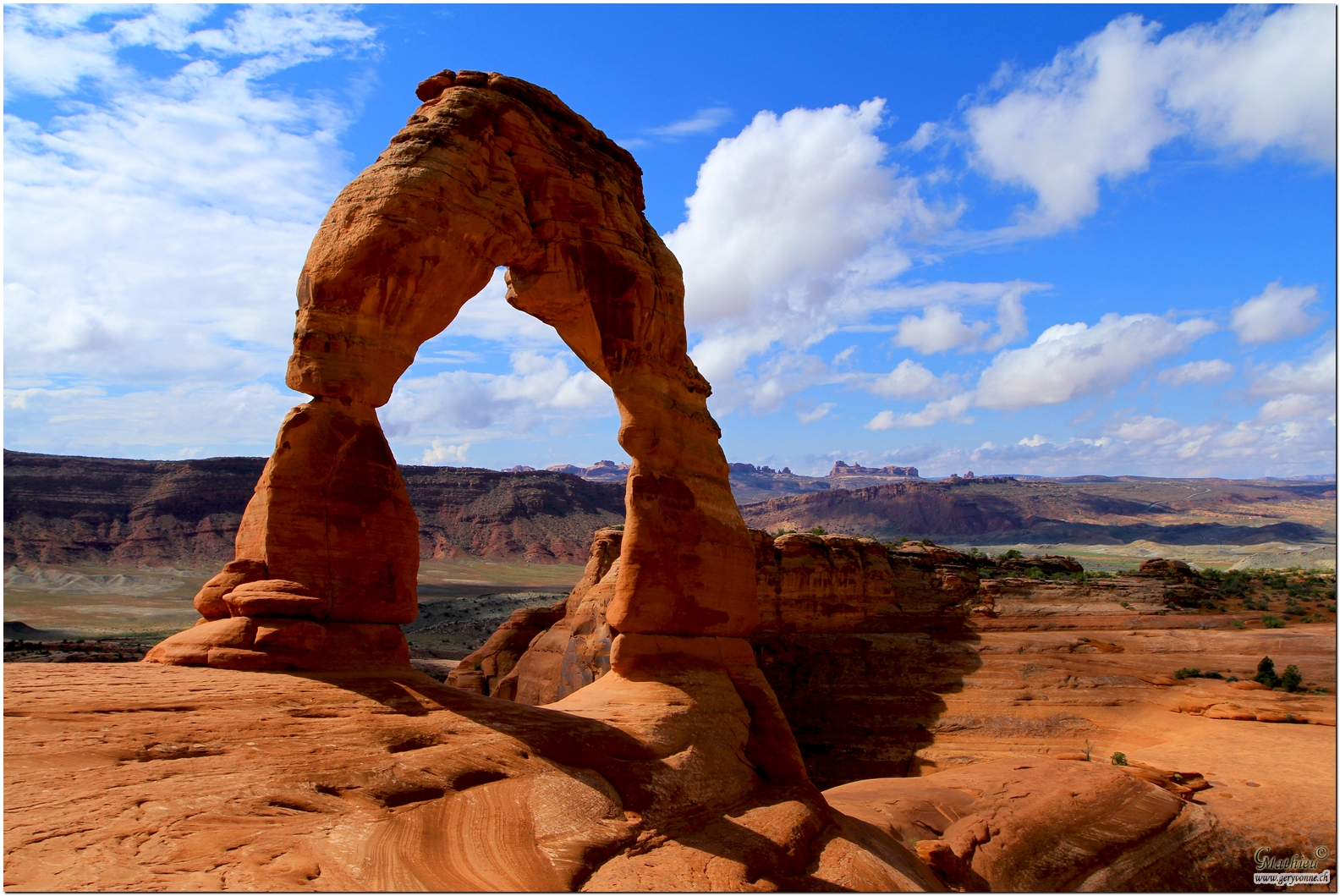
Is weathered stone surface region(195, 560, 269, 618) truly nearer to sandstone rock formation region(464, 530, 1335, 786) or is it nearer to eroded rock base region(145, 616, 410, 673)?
eroded rock base region(145, 616, 410, 673)

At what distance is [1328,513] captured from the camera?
13875 cm

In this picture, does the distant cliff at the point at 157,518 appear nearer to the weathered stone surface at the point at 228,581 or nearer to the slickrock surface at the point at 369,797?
the weathered stone surface at the point at 228,581

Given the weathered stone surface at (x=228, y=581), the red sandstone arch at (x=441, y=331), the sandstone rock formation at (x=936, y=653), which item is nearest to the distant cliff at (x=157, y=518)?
the sandstone rock formation at (x=936, y=653)

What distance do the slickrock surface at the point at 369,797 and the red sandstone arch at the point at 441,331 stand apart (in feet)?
3.75

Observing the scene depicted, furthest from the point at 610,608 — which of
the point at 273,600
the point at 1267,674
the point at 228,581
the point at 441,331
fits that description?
the point at 1267,674

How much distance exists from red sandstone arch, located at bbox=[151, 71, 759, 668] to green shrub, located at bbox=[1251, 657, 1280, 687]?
64.8ft

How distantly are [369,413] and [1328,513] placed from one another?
173 metres

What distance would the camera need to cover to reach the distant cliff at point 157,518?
79812 mm

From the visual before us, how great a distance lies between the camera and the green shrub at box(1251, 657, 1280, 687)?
25.0 m

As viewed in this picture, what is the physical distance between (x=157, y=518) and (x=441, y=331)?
88.8 meters

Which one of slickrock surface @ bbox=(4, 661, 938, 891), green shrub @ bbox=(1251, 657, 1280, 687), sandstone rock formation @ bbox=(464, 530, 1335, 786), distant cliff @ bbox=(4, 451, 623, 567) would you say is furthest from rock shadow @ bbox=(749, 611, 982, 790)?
distant cliff @ bbox=(4, 451, 623, 567)

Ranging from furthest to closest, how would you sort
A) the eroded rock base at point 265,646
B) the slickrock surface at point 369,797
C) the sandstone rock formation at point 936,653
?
the sandstone rock formation at point 936,653 → the eroded rock base at point 265,646 → the slickrock surface at point 369,797

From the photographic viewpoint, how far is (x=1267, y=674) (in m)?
25.4

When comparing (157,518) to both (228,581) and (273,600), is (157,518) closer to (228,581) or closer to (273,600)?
(228,581)
